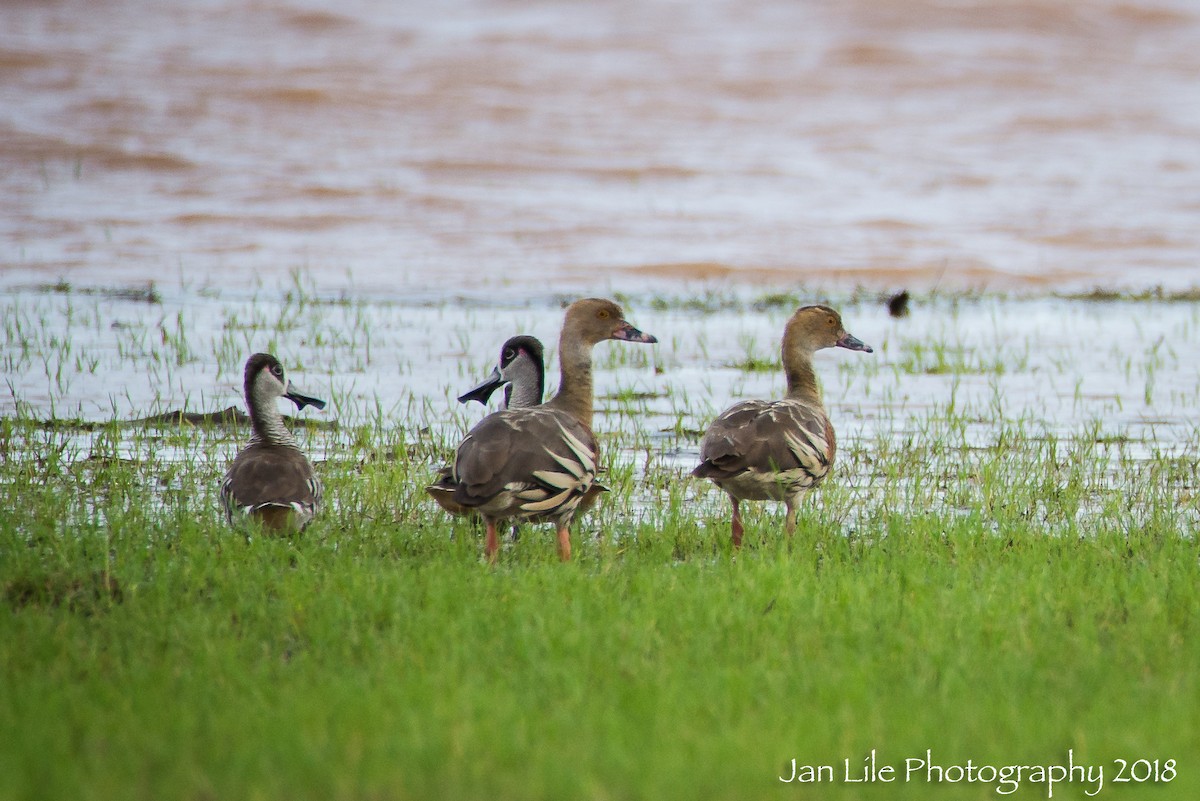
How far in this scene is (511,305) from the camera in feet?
52.7

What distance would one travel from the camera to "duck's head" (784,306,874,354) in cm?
791

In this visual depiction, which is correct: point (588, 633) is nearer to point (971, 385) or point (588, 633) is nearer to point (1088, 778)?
point (1088, 778)

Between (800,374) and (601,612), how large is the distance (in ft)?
10.2

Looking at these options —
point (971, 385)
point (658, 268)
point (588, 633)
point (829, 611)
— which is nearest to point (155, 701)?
point (588, 633)

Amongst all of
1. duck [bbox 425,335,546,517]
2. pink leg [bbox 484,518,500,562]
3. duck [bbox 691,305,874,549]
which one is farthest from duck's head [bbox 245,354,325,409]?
duck [bbox 691,305,874,549]

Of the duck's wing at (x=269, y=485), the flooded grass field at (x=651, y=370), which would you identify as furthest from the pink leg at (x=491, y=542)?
the flooded grass field at (x=651, y=370)

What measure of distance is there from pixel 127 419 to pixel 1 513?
2.93 m

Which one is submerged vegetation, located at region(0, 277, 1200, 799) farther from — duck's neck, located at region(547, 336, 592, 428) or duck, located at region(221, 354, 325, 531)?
duck's neck, located at region(547, 336, 592, 428)

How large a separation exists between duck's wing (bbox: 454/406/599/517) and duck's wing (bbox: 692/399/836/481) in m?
0.57

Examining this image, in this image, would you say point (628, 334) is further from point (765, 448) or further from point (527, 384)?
point (765, 448)

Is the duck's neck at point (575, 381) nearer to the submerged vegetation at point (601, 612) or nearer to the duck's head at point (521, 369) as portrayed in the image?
the duck's head at point (521, 369)

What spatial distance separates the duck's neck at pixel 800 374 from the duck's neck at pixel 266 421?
263cm

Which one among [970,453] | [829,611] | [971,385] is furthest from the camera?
[971,385]

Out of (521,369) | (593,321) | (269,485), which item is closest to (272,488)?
(269,485)
